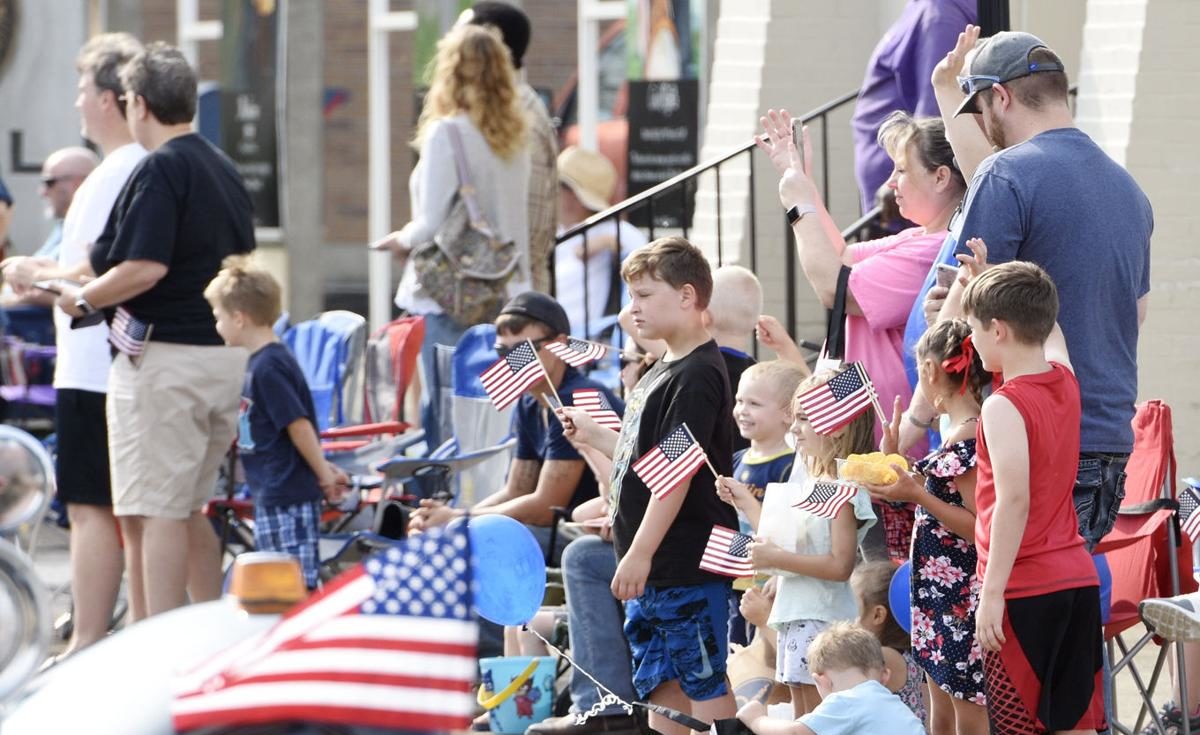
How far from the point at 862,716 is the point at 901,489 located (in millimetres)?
597

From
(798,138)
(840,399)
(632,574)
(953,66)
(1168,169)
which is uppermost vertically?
(953,66)

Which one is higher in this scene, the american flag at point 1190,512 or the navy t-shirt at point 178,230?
the navy t-shirt at point 178,230

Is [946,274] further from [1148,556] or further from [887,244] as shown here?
[1148,556]

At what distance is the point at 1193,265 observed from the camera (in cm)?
824

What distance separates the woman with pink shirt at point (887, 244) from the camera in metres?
5.73

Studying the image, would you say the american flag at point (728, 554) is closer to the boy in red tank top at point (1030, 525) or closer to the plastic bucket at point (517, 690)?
the boy in red tank top at point (1030, 525)

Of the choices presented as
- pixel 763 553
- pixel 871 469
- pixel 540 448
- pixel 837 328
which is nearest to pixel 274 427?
pixel 540 448

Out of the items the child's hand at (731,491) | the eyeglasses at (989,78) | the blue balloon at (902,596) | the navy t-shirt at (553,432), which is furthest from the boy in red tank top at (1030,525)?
the navy t-shirt at (553,432)

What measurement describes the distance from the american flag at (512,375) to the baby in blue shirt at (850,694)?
5.27ft

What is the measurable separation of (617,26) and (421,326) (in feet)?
22.5

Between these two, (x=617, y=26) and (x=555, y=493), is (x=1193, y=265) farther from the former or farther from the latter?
(x=617, y=26)

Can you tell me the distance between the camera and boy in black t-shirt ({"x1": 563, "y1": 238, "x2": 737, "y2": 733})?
572 cm

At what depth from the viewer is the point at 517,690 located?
6.95m

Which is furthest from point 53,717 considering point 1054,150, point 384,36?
point 384,36
